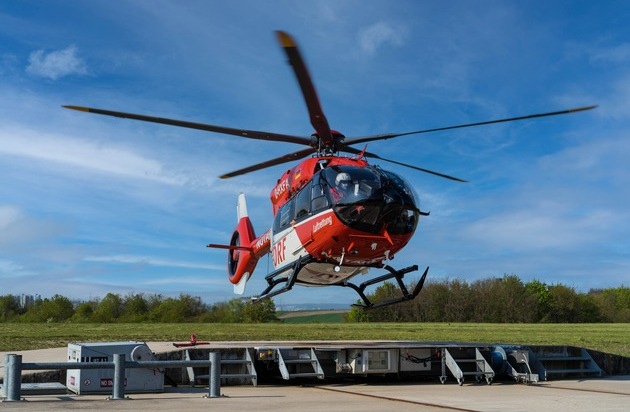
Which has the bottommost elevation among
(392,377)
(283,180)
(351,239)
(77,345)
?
(392,377)

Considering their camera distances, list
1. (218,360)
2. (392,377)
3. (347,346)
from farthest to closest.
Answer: (392,377) → (347,346) → (218,360)

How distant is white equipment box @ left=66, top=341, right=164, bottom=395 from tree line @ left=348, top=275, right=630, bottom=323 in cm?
6830

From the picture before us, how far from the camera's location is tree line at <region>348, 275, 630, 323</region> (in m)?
89.6

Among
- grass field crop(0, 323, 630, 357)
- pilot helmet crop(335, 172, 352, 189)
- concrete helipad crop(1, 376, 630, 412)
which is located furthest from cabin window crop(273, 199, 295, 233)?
grass field crop(0, 323, 630, 357)

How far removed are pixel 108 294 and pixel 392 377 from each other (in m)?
77.9

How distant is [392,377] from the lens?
1952 cm

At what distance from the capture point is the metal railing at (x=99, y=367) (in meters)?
11.8

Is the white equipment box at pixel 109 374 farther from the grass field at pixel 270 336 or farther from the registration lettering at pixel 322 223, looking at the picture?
the grass field at pixel 270 336

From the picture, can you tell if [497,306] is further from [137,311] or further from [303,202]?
[303,202]

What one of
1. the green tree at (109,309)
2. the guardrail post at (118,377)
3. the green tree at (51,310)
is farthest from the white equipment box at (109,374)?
the green tree at (51,310)

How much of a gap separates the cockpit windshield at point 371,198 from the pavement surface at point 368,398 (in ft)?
13.6

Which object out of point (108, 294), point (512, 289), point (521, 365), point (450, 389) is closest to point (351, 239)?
point (450, 389)

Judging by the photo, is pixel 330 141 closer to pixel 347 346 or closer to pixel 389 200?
pixel 389 200

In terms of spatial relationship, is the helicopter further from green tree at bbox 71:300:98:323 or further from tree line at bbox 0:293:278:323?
green tree at bbox 71:300:98:323
